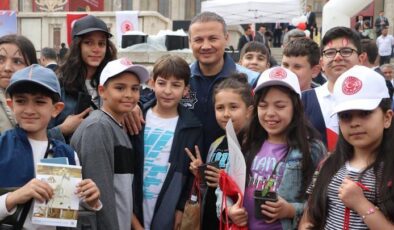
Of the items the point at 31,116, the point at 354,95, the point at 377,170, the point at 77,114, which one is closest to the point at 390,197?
the point at 377,170

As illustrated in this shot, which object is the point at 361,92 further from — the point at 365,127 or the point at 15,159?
the point at 15,159

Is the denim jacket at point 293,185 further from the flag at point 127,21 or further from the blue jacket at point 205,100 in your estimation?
the flag at point 127,21

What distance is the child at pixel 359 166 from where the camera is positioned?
2.87 metres

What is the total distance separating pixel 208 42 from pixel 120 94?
37.1 inches

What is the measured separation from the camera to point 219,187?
3.79m

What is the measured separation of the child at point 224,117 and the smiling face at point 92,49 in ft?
3.26

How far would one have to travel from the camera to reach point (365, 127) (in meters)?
3.01

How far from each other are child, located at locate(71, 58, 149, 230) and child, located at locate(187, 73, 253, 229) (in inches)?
21.1

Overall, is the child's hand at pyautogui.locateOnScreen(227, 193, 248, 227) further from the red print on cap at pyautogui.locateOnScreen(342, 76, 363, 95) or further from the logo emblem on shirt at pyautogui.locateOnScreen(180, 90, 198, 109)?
the logo emblem on shirt at pyautogui.locateOnScreen(180, 90, 198, 109)

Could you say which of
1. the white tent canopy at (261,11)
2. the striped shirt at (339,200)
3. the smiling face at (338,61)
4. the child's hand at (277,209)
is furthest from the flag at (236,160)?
the white tent canopy at (261,11)

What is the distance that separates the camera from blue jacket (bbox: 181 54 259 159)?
14.8 ft

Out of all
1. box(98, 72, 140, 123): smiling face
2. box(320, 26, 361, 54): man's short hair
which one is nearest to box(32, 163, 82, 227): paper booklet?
box(98, 72, 140, 123): smiling face

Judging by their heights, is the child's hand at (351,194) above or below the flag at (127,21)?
below

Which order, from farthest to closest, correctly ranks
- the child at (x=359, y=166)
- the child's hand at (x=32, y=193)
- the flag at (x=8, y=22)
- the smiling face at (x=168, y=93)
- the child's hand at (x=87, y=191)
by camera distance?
the flag at (x=8, y=22) < the smiling face at (x=168, y=93) < the child's hand at (x=87, y=191) < the child's hand at (x=32, y=193) < the child at (x=359, y=166)
